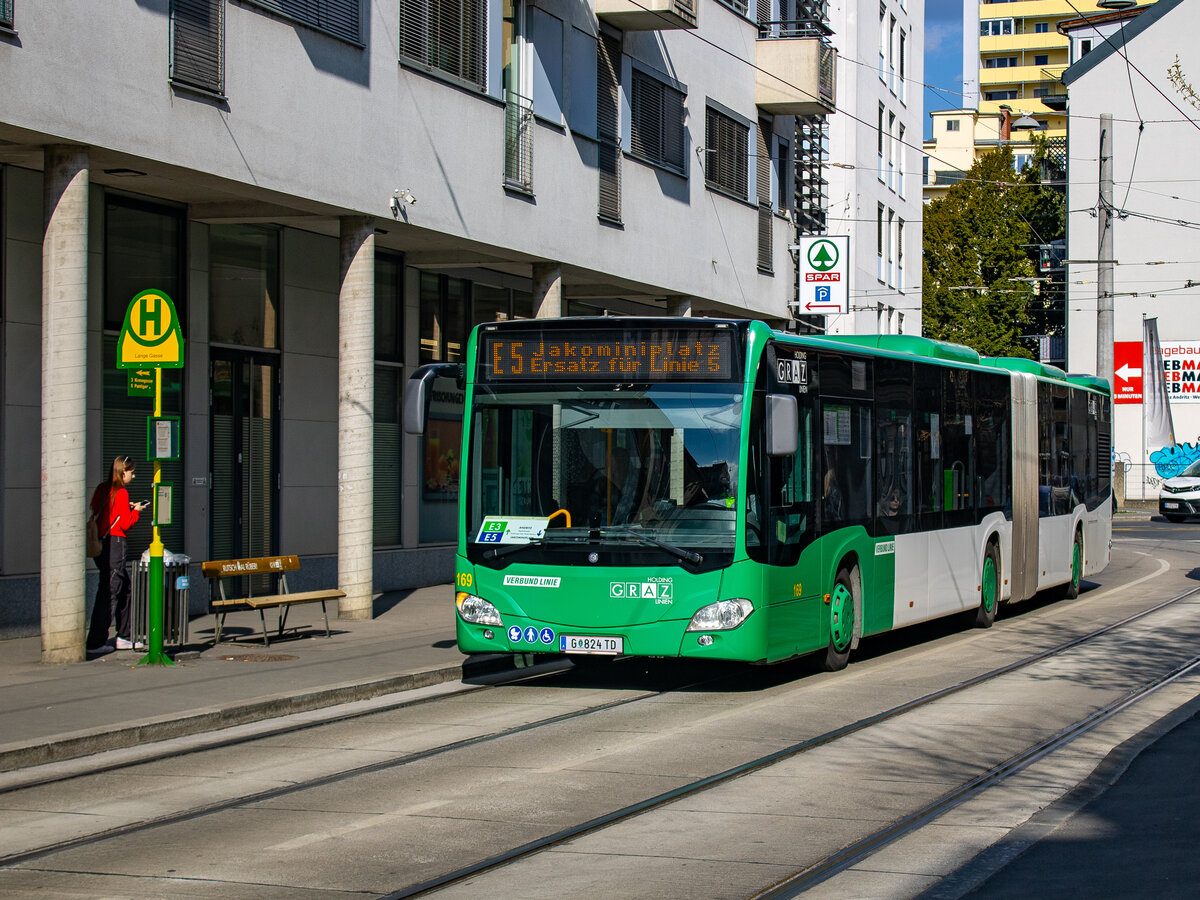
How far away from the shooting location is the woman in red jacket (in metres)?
13.9

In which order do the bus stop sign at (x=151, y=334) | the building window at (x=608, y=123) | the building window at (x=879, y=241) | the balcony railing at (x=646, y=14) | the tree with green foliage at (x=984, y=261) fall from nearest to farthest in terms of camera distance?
1. the bus stop sign at (x=151, y=334)
2. the balcony railing at (x=646, y=14)
3. the building window at (x=608, y=123)
4. the building window at (x=879, y=241)
5. the tree with green foliage at (x=984, y=261)

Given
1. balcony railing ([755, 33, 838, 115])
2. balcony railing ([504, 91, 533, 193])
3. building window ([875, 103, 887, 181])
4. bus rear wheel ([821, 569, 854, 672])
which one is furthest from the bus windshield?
building window ([875, 103, 887, 181])

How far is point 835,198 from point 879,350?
30143mm

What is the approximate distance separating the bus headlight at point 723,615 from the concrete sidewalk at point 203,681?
266 cm

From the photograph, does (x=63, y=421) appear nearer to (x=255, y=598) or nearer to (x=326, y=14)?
(x=255, y=598)

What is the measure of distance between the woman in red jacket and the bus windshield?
3.93 metres

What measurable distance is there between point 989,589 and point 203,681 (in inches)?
380

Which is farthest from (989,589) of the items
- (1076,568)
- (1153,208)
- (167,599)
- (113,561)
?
(1153,208)

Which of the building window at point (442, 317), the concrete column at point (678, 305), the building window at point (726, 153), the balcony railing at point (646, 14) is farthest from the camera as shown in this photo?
the building window at point (726, 153)

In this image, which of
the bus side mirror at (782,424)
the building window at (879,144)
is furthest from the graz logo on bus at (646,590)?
the building window at (879,144)

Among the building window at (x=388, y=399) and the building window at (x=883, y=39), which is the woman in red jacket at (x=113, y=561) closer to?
the building window at (x=388, y=399)

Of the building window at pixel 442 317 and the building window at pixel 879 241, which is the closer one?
the building window at pixel 442 317

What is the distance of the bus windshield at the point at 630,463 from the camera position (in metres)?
11.8

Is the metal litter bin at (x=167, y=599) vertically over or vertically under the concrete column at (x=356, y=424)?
under
